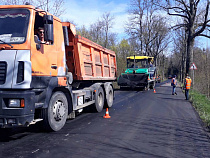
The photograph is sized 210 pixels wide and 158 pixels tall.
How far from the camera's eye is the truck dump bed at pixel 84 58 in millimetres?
7312

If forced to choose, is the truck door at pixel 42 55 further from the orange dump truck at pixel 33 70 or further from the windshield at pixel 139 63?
the windshield at pixel 139 63

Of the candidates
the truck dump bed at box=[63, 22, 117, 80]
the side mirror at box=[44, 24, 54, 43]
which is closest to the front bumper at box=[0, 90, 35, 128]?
the side mirror at box=[44, 24, 54, 43]

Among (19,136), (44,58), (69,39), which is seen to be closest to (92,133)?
(19,136)

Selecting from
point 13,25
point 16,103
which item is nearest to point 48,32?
point 13,25

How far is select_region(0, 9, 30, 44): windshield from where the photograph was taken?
5.00 m

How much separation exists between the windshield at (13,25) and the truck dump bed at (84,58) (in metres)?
1.81

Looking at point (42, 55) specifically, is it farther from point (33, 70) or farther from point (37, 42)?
point (33, 70)

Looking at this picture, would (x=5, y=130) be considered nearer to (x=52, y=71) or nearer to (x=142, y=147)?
(x=52, y=71)

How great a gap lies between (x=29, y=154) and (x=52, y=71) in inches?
83.6

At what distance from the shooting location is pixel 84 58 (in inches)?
308

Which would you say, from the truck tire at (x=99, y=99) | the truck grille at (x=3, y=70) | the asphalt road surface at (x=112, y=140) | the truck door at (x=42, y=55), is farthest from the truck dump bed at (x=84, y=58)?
the truck grille at (x=3, y=70)

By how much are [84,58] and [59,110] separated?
246 centimetres

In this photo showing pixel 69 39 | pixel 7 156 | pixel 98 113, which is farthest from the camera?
pixel 98 113

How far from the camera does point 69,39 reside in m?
7.27
